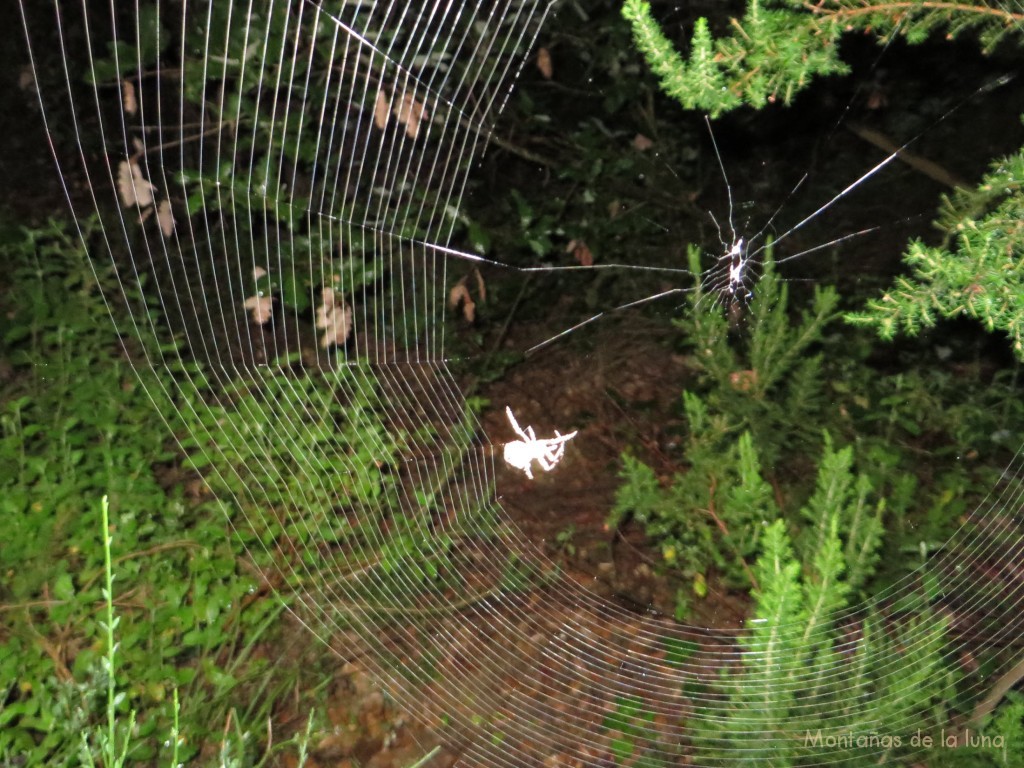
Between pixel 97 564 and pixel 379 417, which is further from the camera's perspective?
pixel 379 417

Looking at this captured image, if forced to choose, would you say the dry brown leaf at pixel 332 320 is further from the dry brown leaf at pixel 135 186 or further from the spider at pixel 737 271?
the spider at pixel 737 271

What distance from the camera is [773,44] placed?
1332 millimetres

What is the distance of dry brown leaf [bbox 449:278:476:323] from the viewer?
11.3 ft

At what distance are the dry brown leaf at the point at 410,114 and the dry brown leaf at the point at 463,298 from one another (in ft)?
2.98

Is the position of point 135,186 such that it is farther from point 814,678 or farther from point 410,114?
point 814,678

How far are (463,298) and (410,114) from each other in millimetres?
1283

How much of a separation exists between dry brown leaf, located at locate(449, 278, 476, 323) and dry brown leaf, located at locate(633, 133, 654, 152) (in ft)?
4.76

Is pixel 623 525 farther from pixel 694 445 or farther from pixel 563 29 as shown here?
pixel 563 29

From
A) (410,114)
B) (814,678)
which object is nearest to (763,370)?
(814,678)

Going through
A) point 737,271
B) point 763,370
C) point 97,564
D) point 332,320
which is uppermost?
point 737,271

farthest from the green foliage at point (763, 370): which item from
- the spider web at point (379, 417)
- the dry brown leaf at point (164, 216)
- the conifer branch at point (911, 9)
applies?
the dry brown leaf at point (164, 216)

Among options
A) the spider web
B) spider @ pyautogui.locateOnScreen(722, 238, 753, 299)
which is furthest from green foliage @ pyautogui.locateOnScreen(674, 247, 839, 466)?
the spider web

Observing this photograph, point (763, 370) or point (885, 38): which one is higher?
point (763, 370)

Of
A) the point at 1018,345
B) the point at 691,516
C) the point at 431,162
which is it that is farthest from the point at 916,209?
the point at 1018,345
